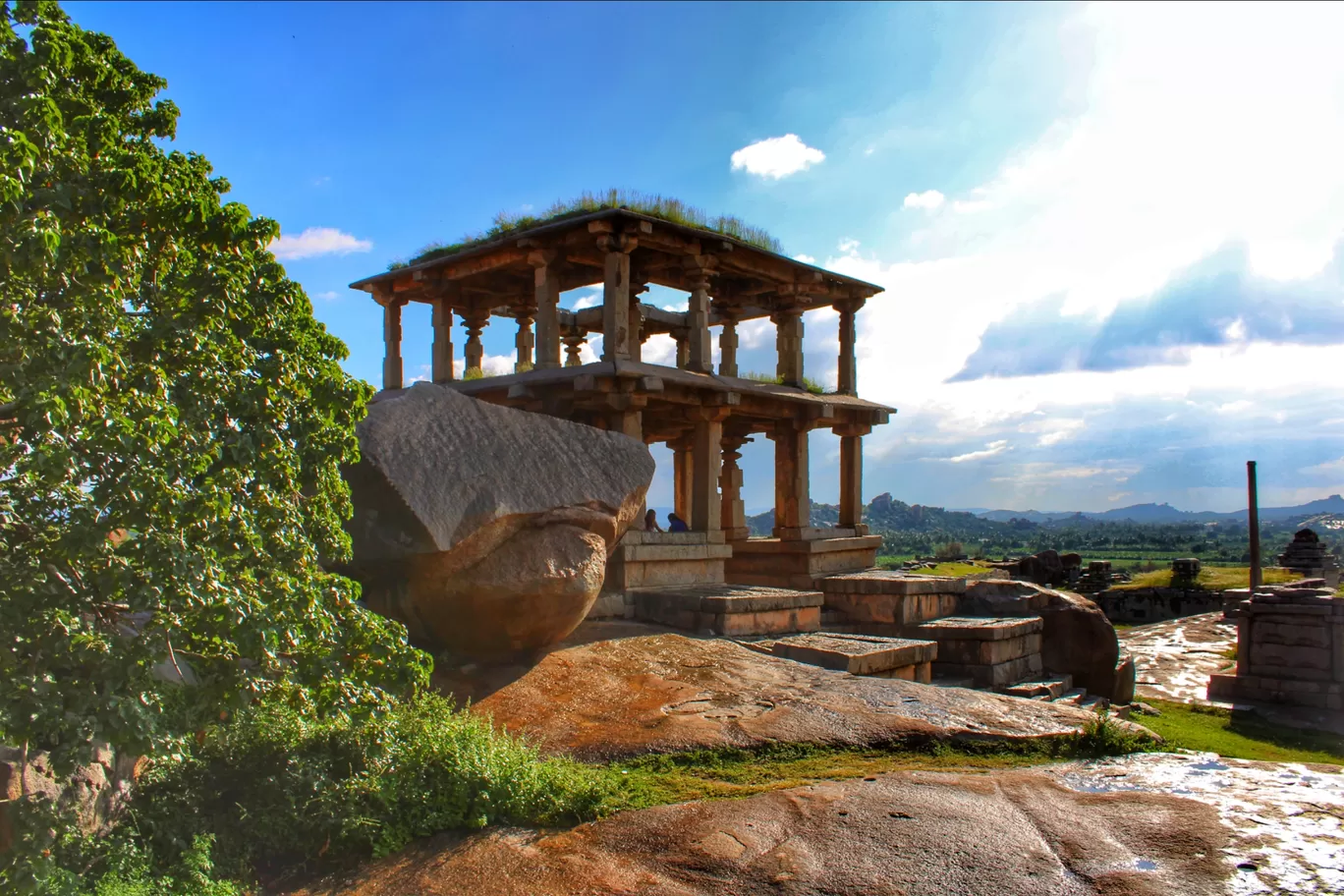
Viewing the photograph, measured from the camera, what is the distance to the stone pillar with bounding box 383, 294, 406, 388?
50.8ft

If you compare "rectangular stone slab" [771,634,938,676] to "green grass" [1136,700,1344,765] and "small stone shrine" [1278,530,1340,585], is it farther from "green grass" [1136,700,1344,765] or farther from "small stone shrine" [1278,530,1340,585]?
"small stone shrine" [1278,530,1340,585]

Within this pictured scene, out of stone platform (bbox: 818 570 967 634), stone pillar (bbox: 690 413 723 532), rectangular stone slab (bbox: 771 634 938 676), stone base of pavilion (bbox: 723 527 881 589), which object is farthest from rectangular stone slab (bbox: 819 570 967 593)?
rectangular stone slab (bbox: 771 634 938 676)

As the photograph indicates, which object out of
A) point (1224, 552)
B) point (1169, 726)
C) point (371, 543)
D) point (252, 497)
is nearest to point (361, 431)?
point (371, 543)

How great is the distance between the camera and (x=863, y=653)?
346 inches

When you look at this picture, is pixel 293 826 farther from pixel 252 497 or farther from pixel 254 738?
pixel 252 497

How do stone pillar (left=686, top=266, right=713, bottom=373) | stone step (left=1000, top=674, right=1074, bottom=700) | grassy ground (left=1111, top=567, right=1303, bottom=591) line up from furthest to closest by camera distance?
grassy ground (left=1111, top=567, right=1303, bottom=591) < stone pillar (left=686, top=266, right=713, bottom=373) < stone step (left=1000, top=674, right=1074, bottom=700)

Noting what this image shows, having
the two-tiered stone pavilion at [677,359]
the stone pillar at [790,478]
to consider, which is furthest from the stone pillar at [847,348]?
the stone pillar at [790,478]

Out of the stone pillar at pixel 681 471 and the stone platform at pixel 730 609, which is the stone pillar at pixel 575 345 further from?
the stone platform at pixel 730 609

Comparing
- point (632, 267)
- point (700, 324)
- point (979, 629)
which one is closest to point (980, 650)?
point (979, 629)

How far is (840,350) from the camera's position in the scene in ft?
54.5

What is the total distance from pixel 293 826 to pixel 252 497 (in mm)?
1585

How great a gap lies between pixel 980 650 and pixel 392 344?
32.7ft

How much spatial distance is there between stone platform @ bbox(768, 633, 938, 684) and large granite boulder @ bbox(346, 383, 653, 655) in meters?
2.11

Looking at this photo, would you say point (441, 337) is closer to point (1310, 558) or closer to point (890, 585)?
point (890, 585)
